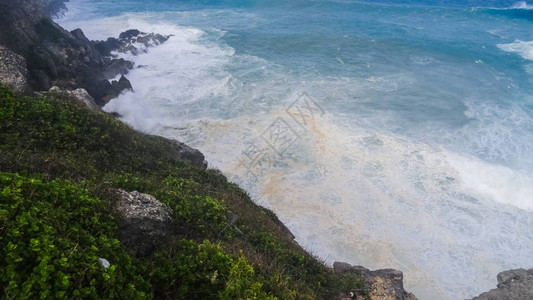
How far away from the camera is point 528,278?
38.6 ft

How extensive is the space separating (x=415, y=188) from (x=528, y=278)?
6618 mm

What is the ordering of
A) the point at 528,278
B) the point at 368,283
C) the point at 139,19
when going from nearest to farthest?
the point at 368,283 < the point at 528,278 < the point at 139,19

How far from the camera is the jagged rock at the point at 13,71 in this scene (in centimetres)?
1297

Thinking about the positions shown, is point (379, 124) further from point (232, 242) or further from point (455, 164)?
point (232, 242)

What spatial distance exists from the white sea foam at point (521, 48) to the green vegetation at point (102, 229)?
3953cm

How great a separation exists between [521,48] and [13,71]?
46551mm

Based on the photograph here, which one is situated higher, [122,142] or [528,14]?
[122,142]

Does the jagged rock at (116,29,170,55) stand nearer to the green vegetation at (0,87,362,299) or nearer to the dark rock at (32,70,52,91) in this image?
the dark rock at (32,70,52,91)

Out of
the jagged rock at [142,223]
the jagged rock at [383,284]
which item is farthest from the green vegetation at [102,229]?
the jagged rock at [383,284]

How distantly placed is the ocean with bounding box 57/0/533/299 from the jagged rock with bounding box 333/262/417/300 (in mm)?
2923

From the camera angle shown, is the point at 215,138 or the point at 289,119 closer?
the point at 215,138

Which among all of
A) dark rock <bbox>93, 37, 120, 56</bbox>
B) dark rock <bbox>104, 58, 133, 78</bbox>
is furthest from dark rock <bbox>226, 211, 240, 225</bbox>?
dark rock <bbox>93, 37, 120, 56</bbox>

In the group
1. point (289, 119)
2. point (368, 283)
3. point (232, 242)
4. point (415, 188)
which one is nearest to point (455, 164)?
point (415, 188)

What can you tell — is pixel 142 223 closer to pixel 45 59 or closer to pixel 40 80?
pixel 40 80
